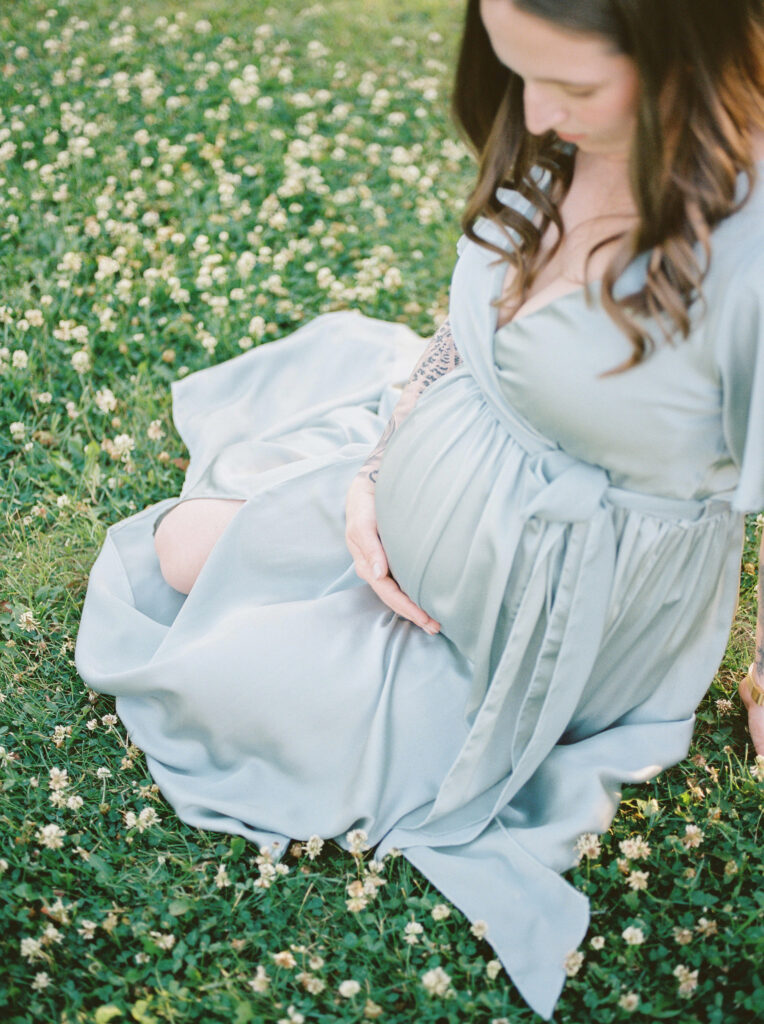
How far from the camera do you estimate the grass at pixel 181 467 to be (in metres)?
1.86

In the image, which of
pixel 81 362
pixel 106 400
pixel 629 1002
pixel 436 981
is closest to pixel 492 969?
pixel 436 981

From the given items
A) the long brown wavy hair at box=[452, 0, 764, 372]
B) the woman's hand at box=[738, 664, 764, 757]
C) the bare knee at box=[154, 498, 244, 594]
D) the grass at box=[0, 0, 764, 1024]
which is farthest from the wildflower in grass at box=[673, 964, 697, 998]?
the bare knee at box=[154, 498, 244, 594]

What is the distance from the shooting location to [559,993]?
5.82 ft

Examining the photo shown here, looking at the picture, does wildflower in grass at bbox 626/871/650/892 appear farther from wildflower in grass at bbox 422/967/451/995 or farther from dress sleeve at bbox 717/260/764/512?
dress sleeve at bbox 717/260/764/512

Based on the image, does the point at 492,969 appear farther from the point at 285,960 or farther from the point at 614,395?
the point at 614,395

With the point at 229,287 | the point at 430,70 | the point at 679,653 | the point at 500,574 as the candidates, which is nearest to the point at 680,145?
the point at 500,574

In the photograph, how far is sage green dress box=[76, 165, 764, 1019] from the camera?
161cm

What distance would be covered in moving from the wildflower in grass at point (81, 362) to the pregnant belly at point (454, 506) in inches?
65.0

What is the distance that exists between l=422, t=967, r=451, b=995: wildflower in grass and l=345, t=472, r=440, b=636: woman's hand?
668 millimetres

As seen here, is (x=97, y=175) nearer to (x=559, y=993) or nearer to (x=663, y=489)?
(x=663, y=489)

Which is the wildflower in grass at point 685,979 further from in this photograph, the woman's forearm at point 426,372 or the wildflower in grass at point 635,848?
the woman's forearm at point 426,372

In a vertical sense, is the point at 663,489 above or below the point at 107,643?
above

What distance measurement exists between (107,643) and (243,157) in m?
2.74

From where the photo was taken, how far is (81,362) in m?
3.27
